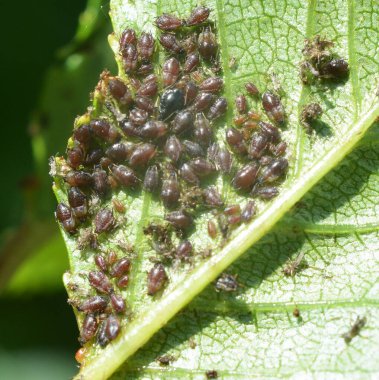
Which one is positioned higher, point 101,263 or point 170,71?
point 170,71

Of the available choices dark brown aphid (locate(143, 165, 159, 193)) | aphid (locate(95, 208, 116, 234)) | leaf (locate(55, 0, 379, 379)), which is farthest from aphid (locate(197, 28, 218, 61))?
aphid (locate(95, 208, 116, 234))

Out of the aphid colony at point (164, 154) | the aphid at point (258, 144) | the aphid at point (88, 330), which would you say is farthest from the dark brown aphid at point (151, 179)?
the aphid at point (88, 330)

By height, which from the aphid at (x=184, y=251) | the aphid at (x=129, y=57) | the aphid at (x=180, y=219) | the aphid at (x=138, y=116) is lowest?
the aphid at (x=184, y=251)

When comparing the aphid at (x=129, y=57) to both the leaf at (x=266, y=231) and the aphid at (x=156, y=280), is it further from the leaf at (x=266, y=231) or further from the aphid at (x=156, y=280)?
the aphid at (x=156, y=280)

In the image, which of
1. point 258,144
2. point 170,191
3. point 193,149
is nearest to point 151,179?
point 170,191

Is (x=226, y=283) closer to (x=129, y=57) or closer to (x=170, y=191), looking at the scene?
(x=170, y=191)

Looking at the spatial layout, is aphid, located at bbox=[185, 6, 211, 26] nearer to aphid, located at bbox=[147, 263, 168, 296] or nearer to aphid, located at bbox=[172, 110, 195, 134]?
aphid, located at bbox=[172, 110, 195, 134]

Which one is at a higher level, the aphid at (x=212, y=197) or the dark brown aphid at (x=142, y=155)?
the dark brown aphid at (x=142, y=155)
